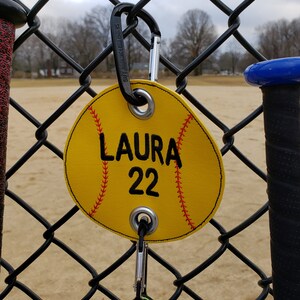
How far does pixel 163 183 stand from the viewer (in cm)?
42

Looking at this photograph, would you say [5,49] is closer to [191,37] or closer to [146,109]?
[146,109]

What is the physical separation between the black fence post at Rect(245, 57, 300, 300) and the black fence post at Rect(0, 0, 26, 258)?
0.23 m

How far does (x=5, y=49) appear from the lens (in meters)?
0.40

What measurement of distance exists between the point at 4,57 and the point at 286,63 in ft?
0.86

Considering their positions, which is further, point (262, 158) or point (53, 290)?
point (262, 158)

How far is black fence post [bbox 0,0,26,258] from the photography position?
1.27ft

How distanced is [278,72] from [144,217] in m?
0.22

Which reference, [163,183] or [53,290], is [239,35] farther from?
[53,290]

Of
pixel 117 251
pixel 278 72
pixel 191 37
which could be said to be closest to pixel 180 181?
pixel 278 72

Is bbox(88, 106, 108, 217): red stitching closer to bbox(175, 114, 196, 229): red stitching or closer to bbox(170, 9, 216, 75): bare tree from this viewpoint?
bbox(175, 114, 196, 229): red stitching

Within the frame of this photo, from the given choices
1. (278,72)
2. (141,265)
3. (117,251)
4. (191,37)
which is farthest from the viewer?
(191,37)

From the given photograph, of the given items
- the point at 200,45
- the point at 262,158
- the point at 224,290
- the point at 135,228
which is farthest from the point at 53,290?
the point at 200,45

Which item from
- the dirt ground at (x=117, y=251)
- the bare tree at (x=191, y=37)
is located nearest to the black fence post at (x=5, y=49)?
the dirt ground at (x=117, y=251)

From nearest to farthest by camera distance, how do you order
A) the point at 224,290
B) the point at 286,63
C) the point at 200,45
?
the point at 286,63
the point at 224,290
the point at 200,45
